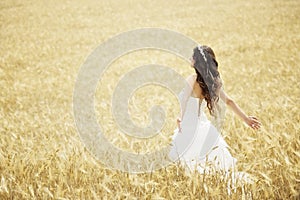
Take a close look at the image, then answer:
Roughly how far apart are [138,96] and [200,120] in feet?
13.6

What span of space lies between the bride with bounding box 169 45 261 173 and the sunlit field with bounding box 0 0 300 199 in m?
0.24

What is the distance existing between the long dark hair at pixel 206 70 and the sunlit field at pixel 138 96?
2.14 feet

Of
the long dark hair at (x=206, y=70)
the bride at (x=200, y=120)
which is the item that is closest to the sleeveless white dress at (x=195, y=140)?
the bride at (x=200, y=120)

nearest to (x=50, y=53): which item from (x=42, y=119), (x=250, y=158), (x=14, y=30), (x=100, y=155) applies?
(x=14, y=30)

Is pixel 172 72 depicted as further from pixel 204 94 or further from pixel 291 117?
pixel 204 94

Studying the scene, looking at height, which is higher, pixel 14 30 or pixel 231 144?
pixel 14 30

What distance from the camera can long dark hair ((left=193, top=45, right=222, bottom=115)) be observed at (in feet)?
10.9

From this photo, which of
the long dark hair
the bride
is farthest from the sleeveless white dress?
the long dark hair

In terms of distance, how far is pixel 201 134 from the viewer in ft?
11.2

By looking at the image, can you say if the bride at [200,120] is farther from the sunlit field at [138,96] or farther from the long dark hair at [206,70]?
the sunlit field at [138,96]

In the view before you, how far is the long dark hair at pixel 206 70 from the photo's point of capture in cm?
331

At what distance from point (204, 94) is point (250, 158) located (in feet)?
2.66

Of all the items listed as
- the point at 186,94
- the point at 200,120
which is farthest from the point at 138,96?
the point at 186,94

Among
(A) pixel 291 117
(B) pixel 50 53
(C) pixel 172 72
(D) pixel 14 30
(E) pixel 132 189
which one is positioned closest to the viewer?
(E) pixel 132 189
